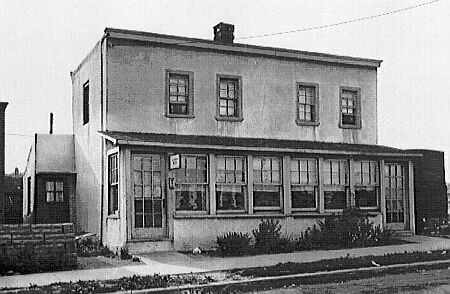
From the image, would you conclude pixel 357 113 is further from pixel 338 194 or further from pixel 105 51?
pixel 105 51

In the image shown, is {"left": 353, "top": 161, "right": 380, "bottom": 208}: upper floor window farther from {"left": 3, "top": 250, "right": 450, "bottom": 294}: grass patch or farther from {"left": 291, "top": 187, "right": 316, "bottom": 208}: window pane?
{"left": 3, "top": 250, "right": 450, "bottom": 294}: grass patch

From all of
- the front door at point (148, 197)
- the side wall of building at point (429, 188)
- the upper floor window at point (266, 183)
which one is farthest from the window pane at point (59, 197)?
the side wall of building at point (429, 188)

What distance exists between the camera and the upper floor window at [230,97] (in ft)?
66.1

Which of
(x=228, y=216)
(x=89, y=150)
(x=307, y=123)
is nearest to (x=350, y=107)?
(x=307, y=123)

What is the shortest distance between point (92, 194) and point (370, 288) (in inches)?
445

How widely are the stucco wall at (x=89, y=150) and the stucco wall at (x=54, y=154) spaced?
0.29 metres

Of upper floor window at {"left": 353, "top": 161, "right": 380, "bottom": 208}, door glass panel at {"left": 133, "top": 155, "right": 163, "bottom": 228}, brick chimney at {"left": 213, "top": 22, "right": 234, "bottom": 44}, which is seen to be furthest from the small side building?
upper floor window at {"left": 353, "top": 161, "right": 380, "bottom": 208}

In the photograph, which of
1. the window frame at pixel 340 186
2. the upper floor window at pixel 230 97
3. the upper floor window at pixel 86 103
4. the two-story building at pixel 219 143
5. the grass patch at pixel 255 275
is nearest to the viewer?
the grass patch at pixel 255 275

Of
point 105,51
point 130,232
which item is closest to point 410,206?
point 130,232

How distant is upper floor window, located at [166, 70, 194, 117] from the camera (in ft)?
63.4

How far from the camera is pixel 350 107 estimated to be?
74.2ft

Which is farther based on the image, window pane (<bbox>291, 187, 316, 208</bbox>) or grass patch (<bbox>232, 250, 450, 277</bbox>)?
window pane (<bbox>291, 187, 316, 208</bbox>)

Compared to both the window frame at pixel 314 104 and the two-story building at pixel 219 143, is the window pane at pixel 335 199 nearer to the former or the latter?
the two-story building at pixel 219 143

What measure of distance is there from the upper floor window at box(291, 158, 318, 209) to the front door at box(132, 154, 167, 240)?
4.36 metres
